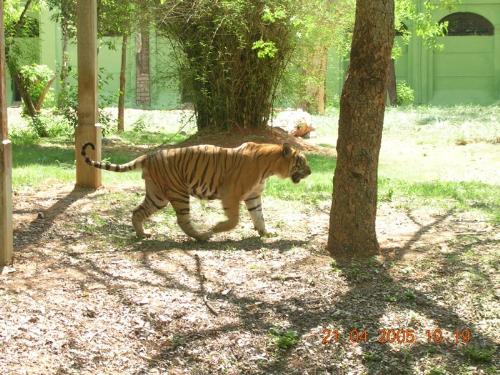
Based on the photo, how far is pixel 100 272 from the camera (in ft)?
20.2

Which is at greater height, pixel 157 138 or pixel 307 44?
pixel 307 44

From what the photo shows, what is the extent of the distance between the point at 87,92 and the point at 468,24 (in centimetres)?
2435

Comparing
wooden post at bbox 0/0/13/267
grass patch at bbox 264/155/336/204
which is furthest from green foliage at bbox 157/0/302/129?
wooden post at bbox 0/0/13/267

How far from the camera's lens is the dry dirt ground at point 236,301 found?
4.72m

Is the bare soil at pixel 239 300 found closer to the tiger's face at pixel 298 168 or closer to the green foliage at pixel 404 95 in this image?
the tiger's face at pixel 298 168

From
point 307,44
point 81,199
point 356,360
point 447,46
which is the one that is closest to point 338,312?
point 356,360

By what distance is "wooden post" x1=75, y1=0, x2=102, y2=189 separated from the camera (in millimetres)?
9383

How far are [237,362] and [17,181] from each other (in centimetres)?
608

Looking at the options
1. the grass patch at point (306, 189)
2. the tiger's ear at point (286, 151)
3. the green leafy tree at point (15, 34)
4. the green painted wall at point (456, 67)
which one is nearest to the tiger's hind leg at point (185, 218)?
the tiger's ear at point (286, 151)

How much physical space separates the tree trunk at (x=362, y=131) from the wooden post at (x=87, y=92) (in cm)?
398

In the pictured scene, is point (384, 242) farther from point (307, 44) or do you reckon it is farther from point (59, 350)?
point (307, 44)

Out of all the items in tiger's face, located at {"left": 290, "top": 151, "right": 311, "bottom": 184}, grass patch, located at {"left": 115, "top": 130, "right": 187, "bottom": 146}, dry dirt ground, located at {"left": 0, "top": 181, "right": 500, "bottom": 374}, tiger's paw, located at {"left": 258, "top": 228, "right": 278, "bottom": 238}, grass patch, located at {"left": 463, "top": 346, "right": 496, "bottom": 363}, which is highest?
tiger's face, located at {"left": 290, "top": 151, "right": 311, "bottom": 184}

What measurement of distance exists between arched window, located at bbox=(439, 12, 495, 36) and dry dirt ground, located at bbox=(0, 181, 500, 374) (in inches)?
972

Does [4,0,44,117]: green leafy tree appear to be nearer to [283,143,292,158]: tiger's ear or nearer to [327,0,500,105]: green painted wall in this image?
[283,143,292,158]: tiger's ear
